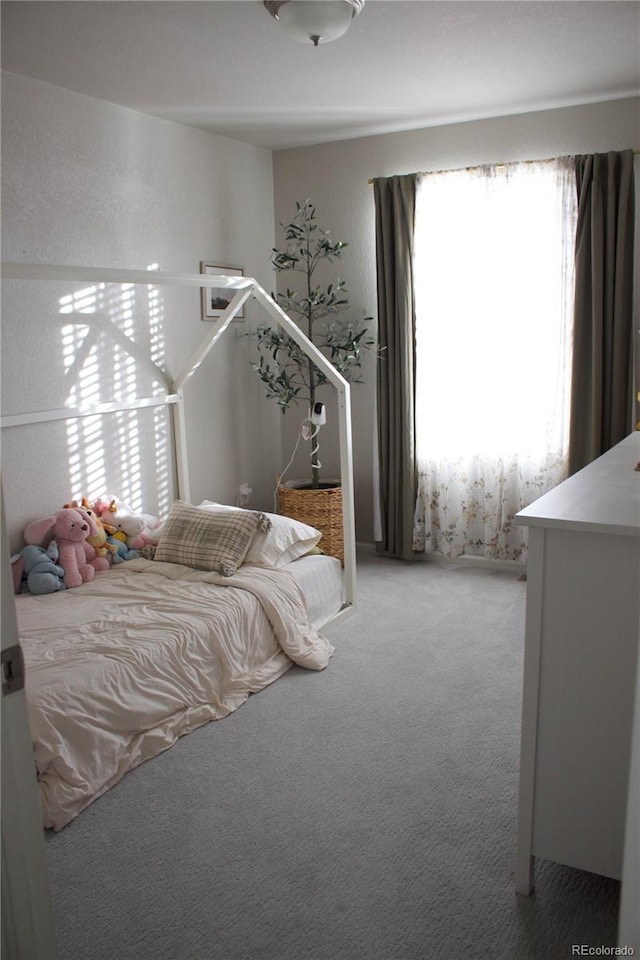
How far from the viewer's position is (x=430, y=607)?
4098 millimetres

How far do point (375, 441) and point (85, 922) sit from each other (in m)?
3.43

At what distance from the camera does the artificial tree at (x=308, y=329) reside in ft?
15.3

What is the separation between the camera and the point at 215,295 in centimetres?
462

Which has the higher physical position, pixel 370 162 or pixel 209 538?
pixel 370 162

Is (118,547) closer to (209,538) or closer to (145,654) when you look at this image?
(209,538)

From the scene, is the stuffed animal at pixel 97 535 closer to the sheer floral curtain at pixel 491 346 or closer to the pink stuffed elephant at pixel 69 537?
the pink stuffed elephant at pixel 69 537

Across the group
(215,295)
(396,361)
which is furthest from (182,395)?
(396,361)

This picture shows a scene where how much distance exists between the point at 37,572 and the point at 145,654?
0.82m

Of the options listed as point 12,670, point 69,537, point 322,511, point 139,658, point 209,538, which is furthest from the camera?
point 322,511

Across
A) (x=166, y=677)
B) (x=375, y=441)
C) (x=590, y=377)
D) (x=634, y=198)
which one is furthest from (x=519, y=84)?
(x=166, y=677)

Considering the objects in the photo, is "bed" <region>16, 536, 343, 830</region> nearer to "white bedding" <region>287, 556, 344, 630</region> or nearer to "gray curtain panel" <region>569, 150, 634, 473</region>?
"white bedding" <region>287, 556, 344, 630</region>

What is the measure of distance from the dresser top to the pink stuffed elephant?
2.18 meters

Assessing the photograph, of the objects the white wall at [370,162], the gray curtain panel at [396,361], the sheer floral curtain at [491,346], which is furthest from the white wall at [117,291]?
the sheer floral curtain at [491,346]

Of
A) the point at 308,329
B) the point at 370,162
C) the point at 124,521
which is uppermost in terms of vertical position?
the point at 370,162
